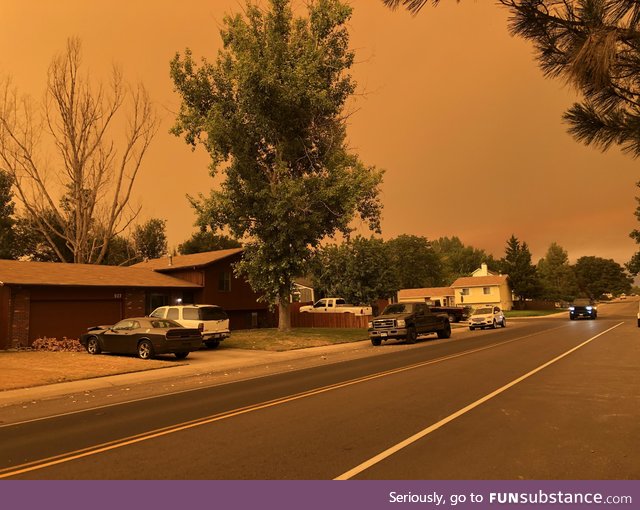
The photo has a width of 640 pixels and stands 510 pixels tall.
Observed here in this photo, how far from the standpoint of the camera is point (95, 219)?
152ft

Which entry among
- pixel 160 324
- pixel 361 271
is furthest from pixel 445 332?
pixel 361 271

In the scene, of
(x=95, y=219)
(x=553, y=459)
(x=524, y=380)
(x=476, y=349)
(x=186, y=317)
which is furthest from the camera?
(x=95, y=219)

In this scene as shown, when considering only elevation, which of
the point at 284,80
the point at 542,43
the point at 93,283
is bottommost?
the point at 93,283

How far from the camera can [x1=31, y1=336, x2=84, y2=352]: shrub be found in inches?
926

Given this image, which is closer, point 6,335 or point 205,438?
point 205,438

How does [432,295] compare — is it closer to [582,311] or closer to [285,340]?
[582,311]

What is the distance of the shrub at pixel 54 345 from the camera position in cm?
2353

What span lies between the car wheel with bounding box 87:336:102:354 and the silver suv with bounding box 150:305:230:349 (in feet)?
9.15

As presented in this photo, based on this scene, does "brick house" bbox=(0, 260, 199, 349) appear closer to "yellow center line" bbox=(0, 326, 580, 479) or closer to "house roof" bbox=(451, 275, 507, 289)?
"yellow center line" bbox=(0, 326, 580, 479)

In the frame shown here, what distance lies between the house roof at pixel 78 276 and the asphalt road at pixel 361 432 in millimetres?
16665

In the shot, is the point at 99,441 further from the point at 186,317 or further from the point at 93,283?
the point at 93,283

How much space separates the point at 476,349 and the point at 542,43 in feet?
49.5

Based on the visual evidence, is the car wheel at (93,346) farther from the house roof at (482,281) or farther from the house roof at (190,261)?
the house roof at (482,281)

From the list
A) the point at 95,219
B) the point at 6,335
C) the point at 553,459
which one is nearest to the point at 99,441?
the point at 553,459
